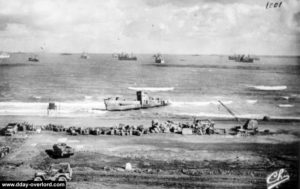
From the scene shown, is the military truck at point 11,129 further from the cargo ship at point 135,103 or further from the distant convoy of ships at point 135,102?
the cargo ship at point 135,103

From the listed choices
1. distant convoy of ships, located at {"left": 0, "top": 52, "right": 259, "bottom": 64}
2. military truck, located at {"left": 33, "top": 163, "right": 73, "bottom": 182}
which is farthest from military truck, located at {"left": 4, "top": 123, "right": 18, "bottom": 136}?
distant convoy of ships, located at {"left": 0, "top": 52, "right": 259, "bottom": 64}

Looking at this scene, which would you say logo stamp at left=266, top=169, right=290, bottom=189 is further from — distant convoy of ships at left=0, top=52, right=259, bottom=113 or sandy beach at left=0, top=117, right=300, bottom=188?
distant convoy of ships at left=0, top=52, right=259, bottom=113

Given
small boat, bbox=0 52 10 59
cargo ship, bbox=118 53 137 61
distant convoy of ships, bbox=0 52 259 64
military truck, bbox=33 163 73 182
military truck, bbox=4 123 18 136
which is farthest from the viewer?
cargo ship, bbox=118 53 137 61

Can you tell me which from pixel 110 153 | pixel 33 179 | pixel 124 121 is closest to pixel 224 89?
pixel 124 121

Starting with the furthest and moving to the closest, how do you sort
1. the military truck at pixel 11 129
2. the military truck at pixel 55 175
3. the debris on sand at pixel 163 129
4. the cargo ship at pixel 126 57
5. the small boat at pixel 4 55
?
the cargo ship at pixel 126 57, the small boat at pixel 4 55, the debris on sand at pixel 163 129, the military truck at pixel 11 129, the military truck at pixel 55 175

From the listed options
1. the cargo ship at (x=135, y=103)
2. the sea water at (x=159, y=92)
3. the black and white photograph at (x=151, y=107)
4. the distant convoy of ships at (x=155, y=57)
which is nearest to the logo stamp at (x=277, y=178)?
the black and white photograph at (x=151, y=107)

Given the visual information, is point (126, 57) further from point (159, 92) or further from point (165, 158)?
point (165, 158)

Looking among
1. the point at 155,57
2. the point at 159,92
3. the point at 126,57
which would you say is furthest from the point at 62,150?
the point at 155,57
